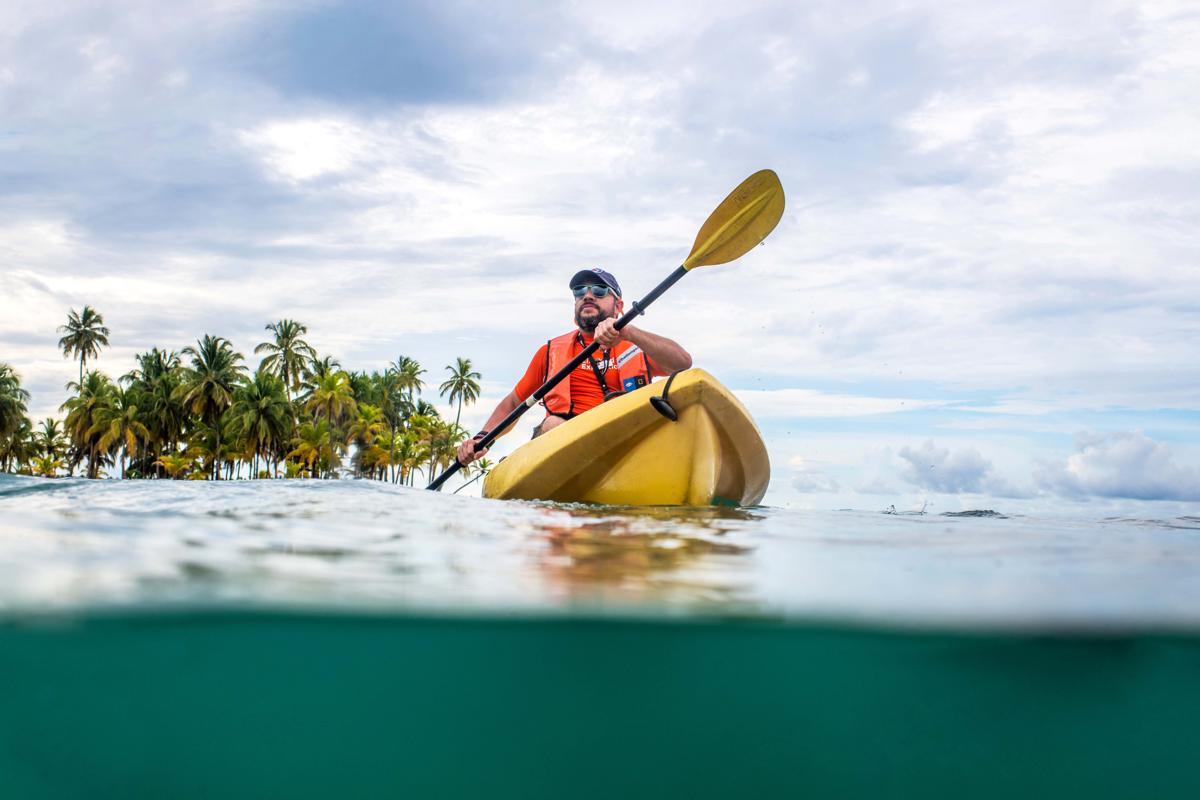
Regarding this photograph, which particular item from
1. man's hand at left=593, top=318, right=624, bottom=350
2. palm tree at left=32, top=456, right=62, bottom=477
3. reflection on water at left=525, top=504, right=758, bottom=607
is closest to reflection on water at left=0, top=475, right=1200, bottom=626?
reflection on water at left=525, top=504, right=758, bottom=607

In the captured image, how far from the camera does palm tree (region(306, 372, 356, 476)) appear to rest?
4494cm

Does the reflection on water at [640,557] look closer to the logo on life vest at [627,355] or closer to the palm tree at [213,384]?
the logo on life vest at [627,355]

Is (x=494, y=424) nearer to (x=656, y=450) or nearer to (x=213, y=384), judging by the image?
(x=656, y=450)

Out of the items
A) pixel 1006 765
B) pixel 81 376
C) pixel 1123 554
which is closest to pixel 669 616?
pixel 1006 765

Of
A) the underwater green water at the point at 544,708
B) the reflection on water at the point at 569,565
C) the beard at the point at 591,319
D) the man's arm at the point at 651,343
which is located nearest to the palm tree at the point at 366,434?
the beard at the point at 591,319

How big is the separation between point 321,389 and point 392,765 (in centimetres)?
→ 4462

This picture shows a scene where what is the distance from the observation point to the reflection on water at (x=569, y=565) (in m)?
2.67

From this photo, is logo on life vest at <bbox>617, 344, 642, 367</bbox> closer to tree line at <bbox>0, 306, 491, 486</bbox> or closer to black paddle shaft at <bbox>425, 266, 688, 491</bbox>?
black paddle shaft at <bbox>425, 266, 688, 491</bbox>

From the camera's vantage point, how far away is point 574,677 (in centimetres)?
298

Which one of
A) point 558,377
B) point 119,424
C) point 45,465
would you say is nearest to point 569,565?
point 558,377

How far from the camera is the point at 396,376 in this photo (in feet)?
178

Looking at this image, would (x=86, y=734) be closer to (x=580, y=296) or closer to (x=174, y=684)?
(x=174, y=684)

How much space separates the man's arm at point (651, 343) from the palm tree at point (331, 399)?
133 feet

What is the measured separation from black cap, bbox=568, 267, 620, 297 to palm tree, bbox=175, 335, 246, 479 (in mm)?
40773
